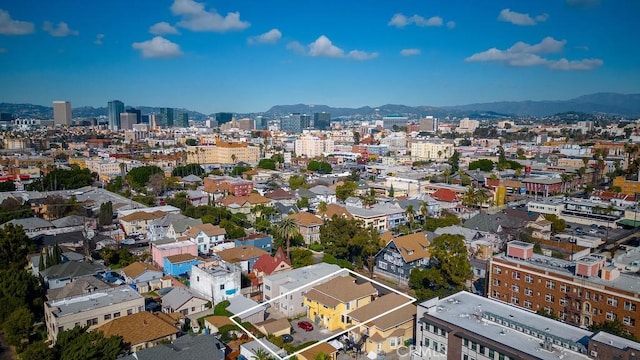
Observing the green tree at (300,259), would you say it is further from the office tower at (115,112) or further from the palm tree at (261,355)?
the office tower at (115,112)

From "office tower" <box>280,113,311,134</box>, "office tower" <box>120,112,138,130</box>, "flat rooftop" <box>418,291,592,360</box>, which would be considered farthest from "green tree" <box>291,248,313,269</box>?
"office tower" <box>120,112,138,130</box>

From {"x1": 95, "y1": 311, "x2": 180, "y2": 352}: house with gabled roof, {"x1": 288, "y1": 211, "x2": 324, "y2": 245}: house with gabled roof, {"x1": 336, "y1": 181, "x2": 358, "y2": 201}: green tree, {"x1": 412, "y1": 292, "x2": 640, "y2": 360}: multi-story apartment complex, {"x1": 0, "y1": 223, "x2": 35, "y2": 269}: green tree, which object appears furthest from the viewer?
{"x1": 336, "y1": 181, "x2": 358, "y2": 201}: green tree

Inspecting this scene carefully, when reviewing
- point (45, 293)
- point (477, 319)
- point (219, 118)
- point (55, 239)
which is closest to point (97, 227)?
point (55, 239)

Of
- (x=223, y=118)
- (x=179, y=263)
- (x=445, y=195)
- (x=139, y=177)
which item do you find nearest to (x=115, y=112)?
(x=223, y=118)

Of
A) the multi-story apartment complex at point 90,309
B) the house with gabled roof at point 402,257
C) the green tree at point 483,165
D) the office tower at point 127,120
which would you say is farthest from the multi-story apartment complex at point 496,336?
the office tower at point 127,120

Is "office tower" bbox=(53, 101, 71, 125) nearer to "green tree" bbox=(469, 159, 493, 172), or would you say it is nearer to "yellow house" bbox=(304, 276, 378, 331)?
"green tree" bbox=(469, 159, 493, 172)
